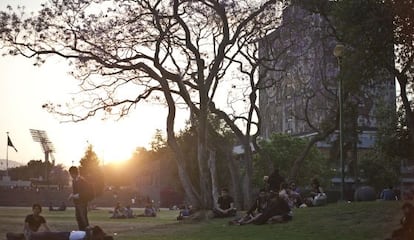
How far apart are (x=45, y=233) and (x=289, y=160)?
48.3 metres

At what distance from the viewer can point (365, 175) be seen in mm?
66250

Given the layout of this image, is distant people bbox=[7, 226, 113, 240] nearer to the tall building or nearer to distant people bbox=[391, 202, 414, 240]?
distant people bbox=[391, 202, 414, 240]

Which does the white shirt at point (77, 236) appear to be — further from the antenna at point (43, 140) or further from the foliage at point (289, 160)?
the antenna at point (43, 140)

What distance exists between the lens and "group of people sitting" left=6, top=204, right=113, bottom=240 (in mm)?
13281

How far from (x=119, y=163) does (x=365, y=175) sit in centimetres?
7733

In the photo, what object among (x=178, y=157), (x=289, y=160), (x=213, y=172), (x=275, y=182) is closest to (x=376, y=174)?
(x=289, y=160)

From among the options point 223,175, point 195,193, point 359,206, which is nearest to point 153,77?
point 195,193

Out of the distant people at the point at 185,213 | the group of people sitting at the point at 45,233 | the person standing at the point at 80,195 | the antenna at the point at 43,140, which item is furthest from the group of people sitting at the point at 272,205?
the antenna at the point at 43,140

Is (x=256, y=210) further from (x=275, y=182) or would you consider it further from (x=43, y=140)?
(x=43, y=140)

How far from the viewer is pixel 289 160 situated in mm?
60688

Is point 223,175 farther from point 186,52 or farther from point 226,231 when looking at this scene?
point 226,231

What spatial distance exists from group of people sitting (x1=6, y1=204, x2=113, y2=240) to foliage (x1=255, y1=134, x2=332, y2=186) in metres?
44.2

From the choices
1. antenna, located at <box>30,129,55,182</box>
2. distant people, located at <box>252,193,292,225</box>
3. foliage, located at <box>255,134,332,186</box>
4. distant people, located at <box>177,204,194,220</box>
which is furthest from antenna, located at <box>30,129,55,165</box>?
distant people, located at <box>252,193,292,225</box>

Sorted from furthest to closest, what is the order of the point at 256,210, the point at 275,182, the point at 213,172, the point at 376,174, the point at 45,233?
1. the point at 376,174
2. the point at 213,172
3. the point at 275,182
4. the point at 256,210
5. the point at 45,233
